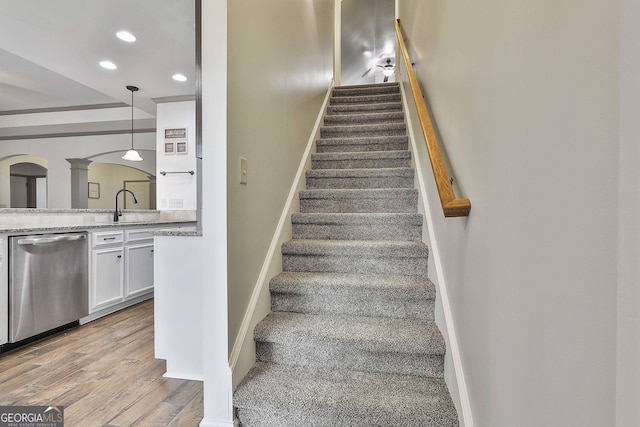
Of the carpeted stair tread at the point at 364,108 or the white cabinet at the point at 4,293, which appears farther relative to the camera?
the carpeted stair tread at the point at 364,108

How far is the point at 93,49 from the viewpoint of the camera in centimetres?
334

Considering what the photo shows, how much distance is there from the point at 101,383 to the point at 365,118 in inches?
123

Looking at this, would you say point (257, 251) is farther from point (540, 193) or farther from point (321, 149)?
point (321, 149)

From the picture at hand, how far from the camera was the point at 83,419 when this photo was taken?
148 centimetres

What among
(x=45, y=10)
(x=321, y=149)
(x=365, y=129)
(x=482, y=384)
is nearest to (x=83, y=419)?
(x=482, y=384)

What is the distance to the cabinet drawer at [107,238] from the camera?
2.94 meters

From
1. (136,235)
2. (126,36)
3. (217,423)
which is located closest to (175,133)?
(126,36)

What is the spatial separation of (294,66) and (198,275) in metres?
1.71

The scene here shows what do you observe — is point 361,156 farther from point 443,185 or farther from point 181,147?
point 181,147

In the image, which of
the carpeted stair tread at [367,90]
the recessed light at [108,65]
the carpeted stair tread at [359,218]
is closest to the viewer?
the carpeted stair tread at [359,218]

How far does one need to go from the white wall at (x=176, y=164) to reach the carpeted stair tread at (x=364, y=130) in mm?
2482

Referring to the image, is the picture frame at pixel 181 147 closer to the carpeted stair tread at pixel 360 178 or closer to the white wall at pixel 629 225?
the carpeted stair tread at pixel 360 178

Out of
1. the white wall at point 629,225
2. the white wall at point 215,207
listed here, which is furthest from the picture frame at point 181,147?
the white wall at point 629,225

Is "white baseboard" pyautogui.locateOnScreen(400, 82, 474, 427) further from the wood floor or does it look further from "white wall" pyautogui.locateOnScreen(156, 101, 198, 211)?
"white wall" pyautogui.locateOnScreen(156, 101, 198, 211)
